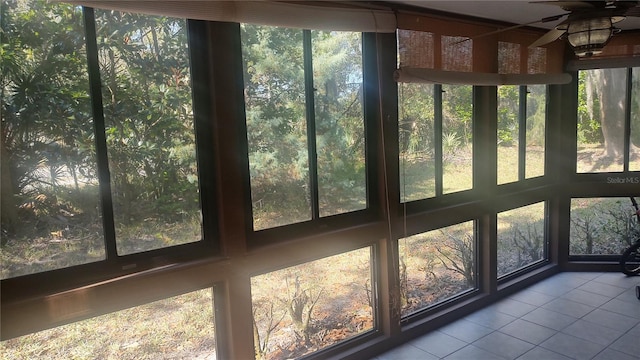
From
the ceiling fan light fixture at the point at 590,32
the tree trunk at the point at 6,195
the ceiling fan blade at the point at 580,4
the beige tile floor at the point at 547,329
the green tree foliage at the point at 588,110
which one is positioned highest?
the ceiling fan blade at the point at 580,4

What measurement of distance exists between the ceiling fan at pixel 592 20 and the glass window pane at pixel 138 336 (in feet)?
8.10

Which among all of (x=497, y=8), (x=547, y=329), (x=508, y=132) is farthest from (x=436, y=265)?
(x=497, y=8)

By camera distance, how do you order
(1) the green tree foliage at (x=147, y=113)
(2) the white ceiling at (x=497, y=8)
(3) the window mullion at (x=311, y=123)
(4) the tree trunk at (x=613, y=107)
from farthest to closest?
(4) the tree trunk at (x=613, y=107)
(2) the white ceiling at (x=497, y=8)
(3) the window mullion at (x=311, y=123)
(1) the green tree foliage at (x=147, y=113)

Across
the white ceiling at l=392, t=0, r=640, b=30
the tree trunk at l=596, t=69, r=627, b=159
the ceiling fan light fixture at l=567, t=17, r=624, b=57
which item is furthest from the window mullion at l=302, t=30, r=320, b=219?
the tree trunk at l=596, t=69, r=627, b=159

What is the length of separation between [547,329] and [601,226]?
2.09 meters

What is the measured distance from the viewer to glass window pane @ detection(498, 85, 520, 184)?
14.0 ft

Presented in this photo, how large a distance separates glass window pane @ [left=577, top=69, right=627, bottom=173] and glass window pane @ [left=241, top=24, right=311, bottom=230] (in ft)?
12.0

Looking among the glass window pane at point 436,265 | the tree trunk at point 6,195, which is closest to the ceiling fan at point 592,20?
the glass window pane at point 436,265

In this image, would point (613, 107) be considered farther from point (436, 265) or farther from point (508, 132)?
point (436, 265)

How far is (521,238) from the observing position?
15.5 feet

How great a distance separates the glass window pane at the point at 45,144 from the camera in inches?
75.8

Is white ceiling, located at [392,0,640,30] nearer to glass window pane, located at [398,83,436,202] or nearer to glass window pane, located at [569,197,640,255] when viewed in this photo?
glass window pane, located at [398,83,436,202]

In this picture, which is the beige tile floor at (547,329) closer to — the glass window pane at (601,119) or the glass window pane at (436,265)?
the glass window pane at (436,265)

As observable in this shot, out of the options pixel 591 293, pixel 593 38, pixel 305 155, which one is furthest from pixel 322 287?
pixel 591 293
